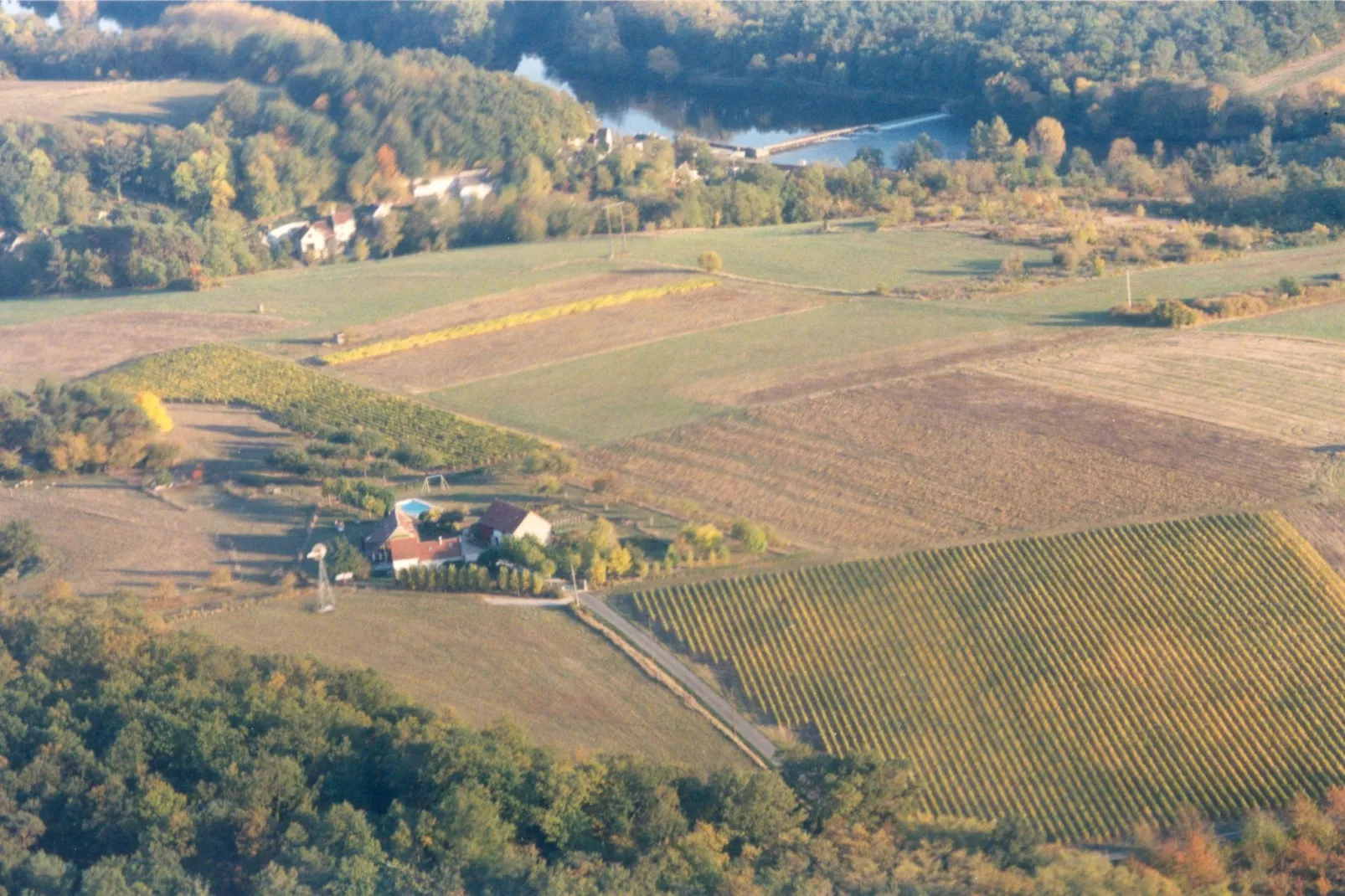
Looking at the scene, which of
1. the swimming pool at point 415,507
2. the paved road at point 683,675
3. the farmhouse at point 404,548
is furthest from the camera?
the swimming pool at point 415,507

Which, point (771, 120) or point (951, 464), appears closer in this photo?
point (951, 464)

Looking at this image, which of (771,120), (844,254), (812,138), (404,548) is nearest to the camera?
(404,548)

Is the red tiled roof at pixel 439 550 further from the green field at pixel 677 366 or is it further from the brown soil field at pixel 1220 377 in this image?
the brown soil field at pixel 1220 377

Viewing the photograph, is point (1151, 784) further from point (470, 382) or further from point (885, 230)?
point (885, 230)

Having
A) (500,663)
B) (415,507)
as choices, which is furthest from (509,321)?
(500,663)

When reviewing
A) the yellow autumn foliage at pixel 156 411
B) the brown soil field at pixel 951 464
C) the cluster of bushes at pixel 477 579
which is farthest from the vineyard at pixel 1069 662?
the yellow autumn foliage at pixel 156 411

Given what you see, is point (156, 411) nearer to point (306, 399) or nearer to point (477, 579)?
point (306, 399)
